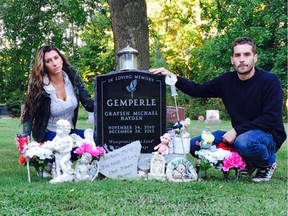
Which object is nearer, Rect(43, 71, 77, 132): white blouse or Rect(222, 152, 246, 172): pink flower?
Rect(222, 152, 246, 172): pink flower

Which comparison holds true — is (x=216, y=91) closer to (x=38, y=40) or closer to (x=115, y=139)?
(x=115, y=139)

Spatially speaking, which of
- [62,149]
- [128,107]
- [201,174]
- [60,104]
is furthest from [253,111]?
A: [60,104]

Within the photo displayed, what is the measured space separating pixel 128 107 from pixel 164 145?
1.99 feet

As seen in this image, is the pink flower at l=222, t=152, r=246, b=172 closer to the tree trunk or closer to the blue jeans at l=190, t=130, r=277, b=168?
the blue jeans at l=190, t=130, r=277, b=168

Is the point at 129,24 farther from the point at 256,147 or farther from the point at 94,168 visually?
the point at 256,147

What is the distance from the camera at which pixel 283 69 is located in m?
17.8

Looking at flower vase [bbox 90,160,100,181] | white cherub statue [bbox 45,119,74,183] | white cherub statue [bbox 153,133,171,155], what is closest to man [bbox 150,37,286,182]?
white cherub statue [bbox 153,133,171,155]

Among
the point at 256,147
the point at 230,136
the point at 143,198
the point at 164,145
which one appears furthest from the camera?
the point at 164,145

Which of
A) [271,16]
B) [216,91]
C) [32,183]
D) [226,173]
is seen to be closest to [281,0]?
[271,16]

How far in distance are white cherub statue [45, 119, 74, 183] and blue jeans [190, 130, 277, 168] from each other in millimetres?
1705

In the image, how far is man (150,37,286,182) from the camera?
448 cm

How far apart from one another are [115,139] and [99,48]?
23.1 meters

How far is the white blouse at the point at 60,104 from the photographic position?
5.04 m

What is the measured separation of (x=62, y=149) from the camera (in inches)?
179
